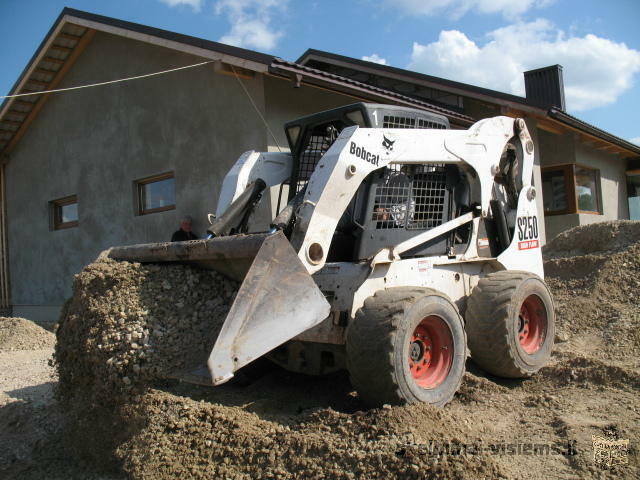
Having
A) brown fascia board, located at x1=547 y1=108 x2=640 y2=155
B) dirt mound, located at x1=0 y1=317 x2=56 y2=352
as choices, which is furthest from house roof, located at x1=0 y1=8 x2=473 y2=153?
dirt mound, located at x1=0 y1=317 x2=56 y2=352

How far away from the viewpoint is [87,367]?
442 centimetres

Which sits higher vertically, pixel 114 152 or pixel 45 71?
pixel 45 71

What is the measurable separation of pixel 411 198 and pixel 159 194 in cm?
756

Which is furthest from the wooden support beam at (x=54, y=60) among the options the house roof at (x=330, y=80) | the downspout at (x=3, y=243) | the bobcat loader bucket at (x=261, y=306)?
the bobcat loader bucket at (x=261, y=306)

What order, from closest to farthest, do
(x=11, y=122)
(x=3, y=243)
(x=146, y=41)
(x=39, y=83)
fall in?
(x=146, y=41) < (x=39, y=83) < (x=11, y=122) < (x=3, y=243)

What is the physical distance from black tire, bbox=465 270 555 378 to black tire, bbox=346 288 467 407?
0.66 metres

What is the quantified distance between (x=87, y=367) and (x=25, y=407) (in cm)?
136

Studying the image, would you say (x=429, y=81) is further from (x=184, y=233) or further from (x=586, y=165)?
(x=184, y=233)

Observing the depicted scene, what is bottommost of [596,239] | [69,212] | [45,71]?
[596,239]

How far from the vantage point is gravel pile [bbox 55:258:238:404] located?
167 inches

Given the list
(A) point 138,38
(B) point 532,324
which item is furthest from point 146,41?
(B) point 532,324

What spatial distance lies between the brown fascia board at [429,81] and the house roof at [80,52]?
0.88m

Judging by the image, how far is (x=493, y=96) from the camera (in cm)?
1200

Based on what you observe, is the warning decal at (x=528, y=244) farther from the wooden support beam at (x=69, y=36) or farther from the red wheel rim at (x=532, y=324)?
the wooden support beam at (x=69, y=36)
